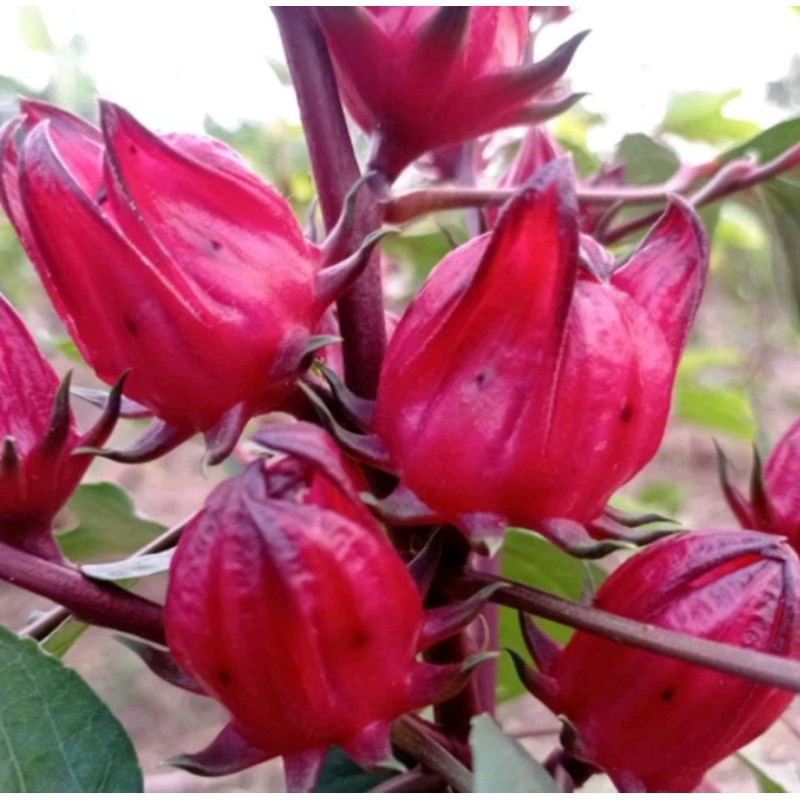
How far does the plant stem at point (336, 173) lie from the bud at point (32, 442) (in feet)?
0.30

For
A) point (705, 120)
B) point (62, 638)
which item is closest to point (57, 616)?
point (62, 638)

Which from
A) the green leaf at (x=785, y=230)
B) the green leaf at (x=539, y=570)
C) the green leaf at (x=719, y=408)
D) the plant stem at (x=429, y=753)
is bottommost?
the green leaf at (x=719, y=408)

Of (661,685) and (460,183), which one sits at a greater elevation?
(460,183)

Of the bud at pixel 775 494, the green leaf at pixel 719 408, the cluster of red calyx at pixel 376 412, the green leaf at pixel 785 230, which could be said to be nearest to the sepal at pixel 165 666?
the cluster of red calyx at pixel 376 412

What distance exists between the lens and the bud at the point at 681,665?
37 cm

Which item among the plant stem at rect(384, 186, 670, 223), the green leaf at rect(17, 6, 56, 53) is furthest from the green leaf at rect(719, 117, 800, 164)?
the green leaf at rect(17, 6, 56, 53)

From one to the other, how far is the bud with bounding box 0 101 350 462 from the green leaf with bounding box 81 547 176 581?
54mm

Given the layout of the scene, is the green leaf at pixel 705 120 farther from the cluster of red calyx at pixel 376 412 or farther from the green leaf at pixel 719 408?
the cluster of red calyx at pixel 376 412

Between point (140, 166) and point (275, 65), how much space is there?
1.34ft

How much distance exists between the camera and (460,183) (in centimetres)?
56

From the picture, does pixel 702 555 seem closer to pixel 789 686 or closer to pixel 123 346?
pixel 789 686

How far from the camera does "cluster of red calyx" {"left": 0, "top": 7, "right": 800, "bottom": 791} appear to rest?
0.31m

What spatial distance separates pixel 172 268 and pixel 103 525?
36 cm

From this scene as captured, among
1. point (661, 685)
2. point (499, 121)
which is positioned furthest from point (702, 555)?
point (499, 121)
